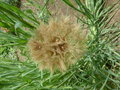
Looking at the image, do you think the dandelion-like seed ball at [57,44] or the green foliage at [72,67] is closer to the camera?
the dandelion-like seed ball at [57,44]

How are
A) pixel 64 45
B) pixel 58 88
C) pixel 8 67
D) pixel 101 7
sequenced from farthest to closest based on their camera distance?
pixel 101 7 → pixel 8 67 → pixel 58 88 → pixel 64 45

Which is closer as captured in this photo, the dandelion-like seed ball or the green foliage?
the dandelion-like seed ball

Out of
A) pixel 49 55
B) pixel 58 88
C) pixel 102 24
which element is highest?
pixel 102 24

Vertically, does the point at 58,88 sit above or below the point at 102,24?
below

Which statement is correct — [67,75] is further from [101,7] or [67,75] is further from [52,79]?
[101,7]

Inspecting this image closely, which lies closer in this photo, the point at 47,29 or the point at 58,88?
the point at 47,29

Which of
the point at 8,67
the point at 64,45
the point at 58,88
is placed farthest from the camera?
the point at 8,67

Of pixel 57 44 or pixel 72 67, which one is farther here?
pixel 72 67

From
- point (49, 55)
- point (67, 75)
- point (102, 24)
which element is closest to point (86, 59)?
point (67, 75)
